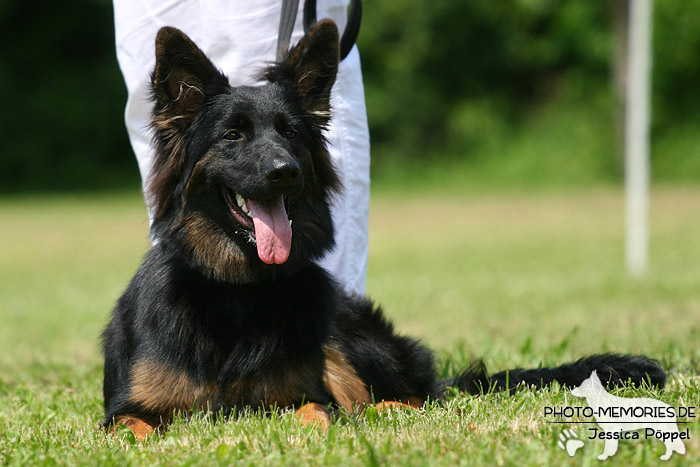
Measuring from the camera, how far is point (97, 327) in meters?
8.76

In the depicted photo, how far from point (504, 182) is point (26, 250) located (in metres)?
17.0

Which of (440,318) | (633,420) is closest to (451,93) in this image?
(440,318)

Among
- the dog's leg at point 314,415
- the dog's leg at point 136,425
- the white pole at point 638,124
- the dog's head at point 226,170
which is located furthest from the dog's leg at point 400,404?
the white pole at point 638,124

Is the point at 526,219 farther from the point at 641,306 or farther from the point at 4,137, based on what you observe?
the point at 4,137

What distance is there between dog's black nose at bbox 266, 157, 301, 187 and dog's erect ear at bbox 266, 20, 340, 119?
580 mm

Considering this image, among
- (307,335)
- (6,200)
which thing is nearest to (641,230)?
(307,335)

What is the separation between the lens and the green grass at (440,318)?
3.26m

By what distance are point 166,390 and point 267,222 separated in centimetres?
89

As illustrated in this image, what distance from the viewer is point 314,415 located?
3.74m

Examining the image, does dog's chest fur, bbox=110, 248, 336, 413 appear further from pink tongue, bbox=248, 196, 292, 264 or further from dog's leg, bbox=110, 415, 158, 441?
pink tongue, bbox=248, 196, 292, 264

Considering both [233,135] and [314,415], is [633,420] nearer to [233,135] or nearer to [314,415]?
[314,415]

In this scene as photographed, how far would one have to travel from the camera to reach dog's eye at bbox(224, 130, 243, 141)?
3.92m

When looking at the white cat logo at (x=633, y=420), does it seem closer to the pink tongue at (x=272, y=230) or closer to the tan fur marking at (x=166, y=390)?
the pink tongue at (x=272, y=230)

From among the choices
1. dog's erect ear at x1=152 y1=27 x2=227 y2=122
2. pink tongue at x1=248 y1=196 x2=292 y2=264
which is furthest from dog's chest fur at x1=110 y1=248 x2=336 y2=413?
dog's erect ear at x1=152 y1=27 x2=227 y2=122
